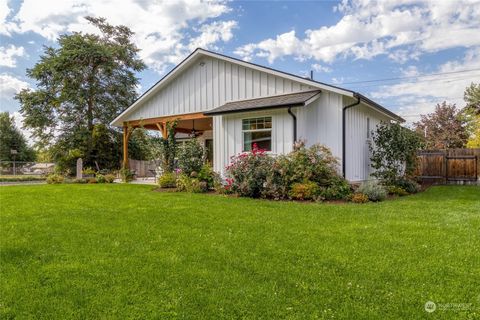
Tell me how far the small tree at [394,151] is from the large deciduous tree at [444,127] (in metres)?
20.5

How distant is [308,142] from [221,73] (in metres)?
4.67

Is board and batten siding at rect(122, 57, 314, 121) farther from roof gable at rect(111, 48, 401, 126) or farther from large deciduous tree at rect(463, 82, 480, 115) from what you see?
large deciduous tree at rect(463, 82, 480, 115)

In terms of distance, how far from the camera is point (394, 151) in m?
11.1

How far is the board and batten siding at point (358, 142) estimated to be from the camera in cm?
1068

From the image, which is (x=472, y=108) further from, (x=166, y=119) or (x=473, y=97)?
(x=166, y=119)

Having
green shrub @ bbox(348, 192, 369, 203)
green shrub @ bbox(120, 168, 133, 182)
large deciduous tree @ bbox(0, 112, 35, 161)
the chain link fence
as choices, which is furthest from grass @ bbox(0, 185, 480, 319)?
large deciduous tree @ bbox(0, 112, 35, 161)

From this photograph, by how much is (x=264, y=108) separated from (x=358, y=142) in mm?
4122

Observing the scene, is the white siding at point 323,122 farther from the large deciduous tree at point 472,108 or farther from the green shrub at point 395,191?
Result: the large deciduous tree at point 472,108

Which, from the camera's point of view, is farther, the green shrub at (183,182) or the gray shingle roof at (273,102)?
the green shrub at (183,182)

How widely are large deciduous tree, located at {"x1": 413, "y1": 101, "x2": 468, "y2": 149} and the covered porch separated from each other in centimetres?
2189

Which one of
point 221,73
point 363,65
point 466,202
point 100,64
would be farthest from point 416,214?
point 100,64

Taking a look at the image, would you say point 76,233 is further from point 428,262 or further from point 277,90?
point 277,90

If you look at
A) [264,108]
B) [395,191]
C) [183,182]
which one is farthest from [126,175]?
[395,191]

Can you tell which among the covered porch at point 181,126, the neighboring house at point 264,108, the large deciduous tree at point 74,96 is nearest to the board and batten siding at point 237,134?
the neighboring house at point 264,108
